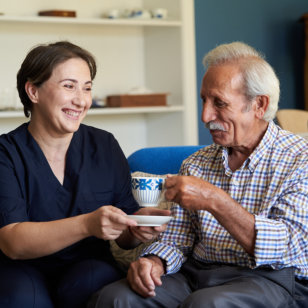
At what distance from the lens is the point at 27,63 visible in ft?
6.61

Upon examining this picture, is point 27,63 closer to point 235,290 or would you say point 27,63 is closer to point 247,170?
point 247,170

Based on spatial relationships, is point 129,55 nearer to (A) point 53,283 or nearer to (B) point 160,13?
(B) point 160,13

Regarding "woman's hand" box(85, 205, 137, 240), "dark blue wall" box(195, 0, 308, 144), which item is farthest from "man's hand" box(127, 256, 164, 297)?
"dark blue wall" box(195, 0, 308, 144)

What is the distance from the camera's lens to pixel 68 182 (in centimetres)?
202

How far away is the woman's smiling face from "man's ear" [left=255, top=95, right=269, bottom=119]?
55 cm

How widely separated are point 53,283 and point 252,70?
2.97ft

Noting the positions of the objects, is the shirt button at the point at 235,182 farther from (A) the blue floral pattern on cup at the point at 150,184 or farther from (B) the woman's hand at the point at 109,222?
(B) the woman's hand at the point at 109,222

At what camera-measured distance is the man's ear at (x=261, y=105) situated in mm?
1837

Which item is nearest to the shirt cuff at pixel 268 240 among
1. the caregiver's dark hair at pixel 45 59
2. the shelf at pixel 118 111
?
the caregiver's dark hair at pixel 45 59

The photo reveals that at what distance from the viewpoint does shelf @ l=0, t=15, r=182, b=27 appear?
141 inches

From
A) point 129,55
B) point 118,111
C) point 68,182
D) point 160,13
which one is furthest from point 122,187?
point 129,55

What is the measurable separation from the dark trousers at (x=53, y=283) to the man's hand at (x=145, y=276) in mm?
180

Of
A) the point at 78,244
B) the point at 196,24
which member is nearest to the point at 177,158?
the point at 78,244

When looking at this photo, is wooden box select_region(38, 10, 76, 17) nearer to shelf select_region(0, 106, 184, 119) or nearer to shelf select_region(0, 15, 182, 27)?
shelf select_region(0, 15, 182, 27)
